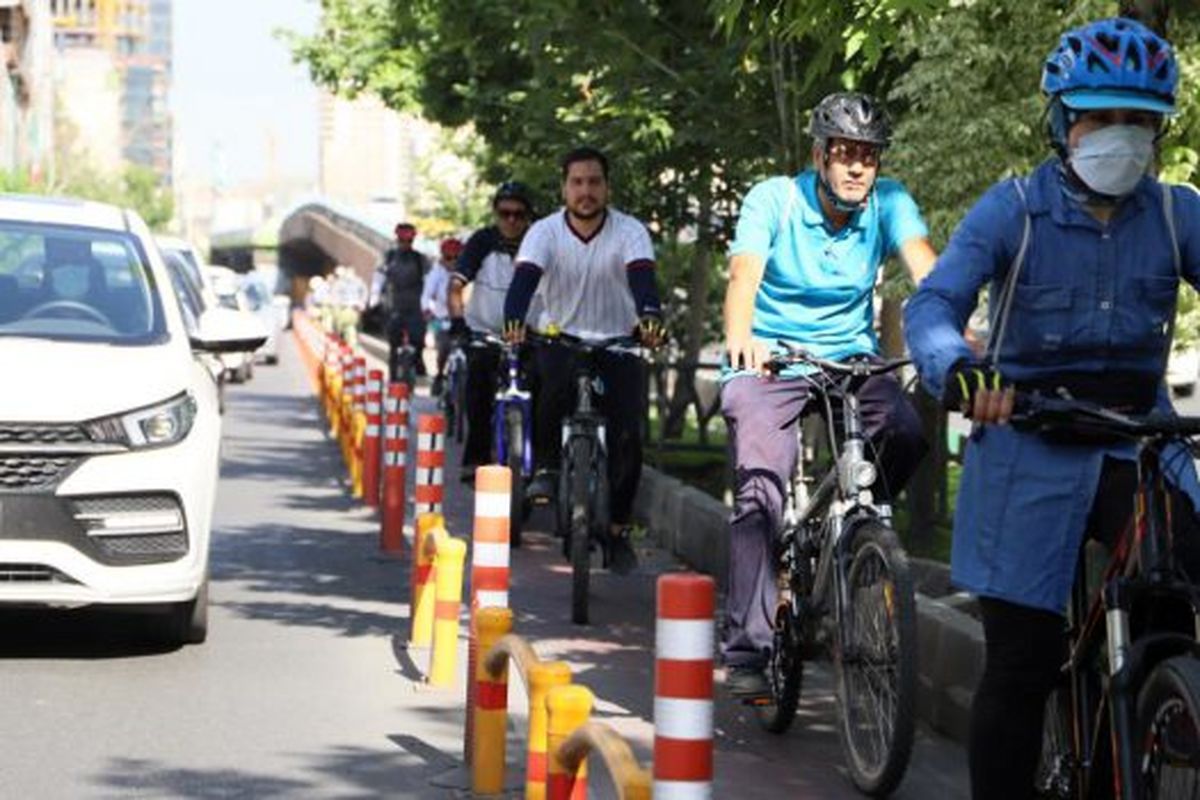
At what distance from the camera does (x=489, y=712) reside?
24.2 feet

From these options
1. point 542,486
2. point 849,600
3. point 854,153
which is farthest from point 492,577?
point 542,486

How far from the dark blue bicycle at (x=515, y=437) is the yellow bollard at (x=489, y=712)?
6207 mm

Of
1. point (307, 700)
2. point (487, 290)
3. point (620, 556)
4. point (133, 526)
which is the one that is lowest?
point (307, 700)

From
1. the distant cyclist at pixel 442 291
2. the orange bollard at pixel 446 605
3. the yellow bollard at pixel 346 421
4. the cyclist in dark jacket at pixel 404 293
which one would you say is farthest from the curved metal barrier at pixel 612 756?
the cyclist in dark jacket at pixel 404 293

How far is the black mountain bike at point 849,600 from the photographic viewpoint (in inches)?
285

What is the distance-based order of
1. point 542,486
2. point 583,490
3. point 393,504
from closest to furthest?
point 583,490
point 542,486
point 393,504

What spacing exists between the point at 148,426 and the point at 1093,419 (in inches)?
209

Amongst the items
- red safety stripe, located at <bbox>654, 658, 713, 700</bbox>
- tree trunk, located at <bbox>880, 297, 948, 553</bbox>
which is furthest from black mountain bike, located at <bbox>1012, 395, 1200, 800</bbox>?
tree trunk, located at <bbox>880, 297, 948, 553</bbox>

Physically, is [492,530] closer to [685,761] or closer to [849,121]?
[849,121]

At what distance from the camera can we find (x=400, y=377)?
3017cm

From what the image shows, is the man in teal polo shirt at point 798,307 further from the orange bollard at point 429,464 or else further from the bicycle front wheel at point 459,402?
the bicycle front wheel at point 459,402

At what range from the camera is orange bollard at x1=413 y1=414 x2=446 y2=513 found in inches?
496

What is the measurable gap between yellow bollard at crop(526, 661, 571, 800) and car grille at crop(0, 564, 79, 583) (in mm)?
3746

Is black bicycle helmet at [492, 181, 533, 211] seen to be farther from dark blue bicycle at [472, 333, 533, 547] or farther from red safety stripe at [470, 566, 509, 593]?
red safety stripe at [470, 566, 509, 593]
